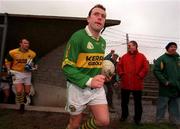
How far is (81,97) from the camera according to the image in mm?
5730

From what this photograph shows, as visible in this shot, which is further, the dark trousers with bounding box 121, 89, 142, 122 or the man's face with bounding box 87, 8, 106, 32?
the dark trousers with bounding box 121, 89, 142, 122

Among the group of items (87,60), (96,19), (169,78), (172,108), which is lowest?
(172,108)

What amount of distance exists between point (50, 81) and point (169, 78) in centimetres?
416

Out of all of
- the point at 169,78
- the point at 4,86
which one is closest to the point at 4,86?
the point at 4,86

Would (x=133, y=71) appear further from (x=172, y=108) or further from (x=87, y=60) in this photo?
(x=87, y=60)

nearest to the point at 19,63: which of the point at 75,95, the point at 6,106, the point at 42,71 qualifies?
the point at 6,106

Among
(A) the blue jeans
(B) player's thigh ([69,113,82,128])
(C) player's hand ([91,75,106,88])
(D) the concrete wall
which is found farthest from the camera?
(D) the concrete wall

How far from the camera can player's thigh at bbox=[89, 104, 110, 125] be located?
5559 millimetres

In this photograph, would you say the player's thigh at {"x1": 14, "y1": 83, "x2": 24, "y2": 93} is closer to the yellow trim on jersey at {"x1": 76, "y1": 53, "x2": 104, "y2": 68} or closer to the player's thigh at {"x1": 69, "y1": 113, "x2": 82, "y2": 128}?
the player's thigh at {"x1": 69, "y1": 113, "x2": 82, "y2": 128}

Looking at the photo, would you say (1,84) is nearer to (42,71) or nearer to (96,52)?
(42,71)

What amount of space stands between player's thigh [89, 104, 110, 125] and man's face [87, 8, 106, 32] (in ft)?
3.64

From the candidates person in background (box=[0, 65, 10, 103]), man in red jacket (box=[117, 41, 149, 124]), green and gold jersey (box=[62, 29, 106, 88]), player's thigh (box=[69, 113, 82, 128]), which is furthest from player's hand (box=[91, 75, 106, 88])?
person in background (box=[0, 65, 10, 103])

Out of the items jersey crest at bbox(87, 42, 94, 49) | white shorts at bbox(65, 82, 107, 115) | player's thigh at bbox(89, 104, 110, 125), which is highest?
jersey crest at bbox(87, 42, 94, 49)

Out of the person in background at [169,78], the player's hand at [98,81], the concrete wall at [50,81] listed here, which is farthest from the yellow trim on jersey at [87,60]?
the concrete wall at [50,81]
